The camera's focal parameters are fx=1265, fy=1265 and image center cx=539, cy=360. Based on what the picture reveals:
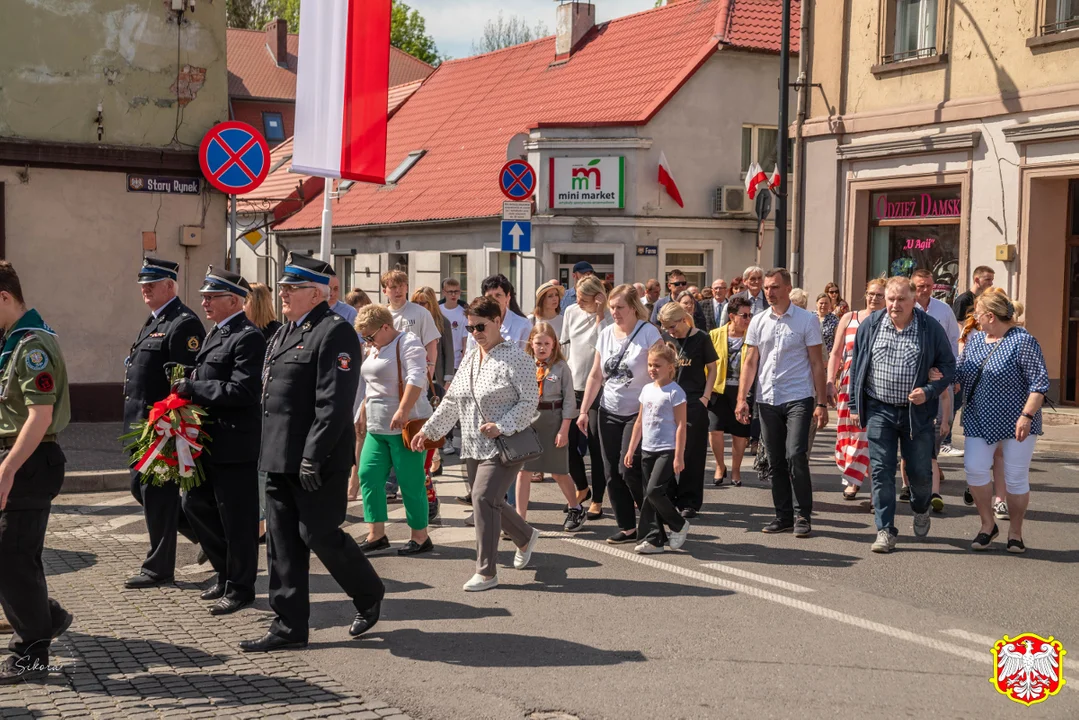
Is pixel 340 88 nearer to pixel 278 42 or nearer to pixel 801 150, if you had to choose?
pixel 801 150

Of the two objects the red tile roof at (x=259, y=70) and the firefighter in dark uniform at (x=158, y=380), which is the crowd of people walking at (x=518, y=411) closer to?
the firefighter in dark uniform at (x=158, y=380)

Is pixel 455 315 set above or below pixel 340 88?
below

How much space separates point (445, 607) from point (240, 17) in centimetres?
6653

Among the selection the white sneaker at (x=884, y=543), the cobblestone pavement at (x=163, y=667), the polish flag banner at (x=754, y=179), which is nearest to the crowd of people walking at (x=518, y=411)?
the white sneaker at (x=884, y=543)

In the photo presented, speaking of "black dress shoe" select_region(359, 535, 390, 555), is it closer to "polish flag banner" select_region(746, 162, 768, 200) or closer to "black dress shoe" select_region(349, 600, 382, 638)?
"black dress shoe" select_region(349, 600, 382, 638)

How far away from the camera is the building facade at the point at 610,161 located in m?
29.2

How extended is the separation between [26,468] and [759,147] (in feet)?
90.0

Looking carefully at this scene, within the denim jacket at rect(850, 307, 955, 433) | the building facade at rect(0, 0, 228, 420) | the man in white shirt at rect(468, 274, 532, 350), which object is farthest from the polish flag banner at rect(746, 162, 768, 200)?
the denim jacket at rect(850, 307, 955, 433)

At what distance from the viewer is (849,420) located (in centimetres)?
1083

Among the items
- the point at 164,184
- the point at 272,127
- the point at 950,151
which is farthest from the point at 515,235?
the point at 272,127

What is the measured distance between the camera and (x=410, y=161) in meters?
36.6

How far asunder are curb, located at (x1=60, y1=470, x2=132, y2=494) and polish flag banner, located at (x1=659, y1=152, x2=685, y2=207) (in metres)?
19.3

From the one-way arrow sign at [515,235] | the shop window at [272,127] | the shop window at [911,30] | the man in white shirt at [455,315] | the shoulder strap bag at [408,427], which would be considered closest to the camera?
the shoulder strap bag at [408,427]

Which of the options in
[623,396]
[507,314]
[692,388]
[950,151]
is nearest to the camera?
[623,396]
